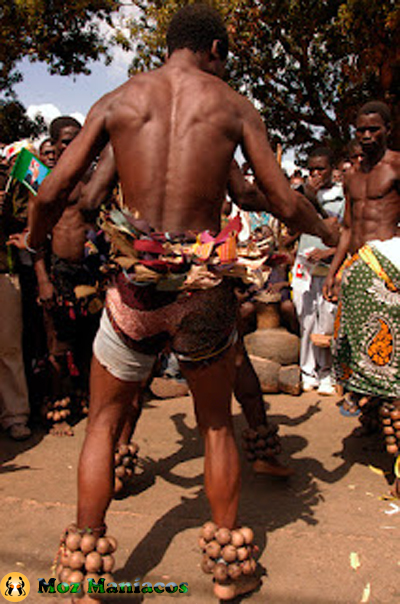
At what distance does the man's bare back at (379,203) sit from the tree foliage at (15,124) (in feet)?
39.5

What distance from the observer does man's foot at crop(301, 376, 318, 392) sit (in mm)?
5570

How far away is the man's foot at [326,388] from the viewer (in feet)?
17.8

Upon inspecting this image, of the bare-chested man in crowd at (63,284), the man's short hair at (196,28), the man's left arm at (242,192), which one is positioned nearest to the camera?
the man's short hair at (196,28)

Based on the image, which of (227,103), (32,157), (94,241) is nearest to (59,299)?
(94,241)

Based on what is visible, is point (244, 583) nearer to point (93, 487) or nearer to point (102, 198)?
point (93, 487)

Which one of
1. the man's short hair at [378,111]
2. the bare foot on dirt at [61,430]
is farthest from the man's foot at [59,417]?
the man's short hair at [378,111]

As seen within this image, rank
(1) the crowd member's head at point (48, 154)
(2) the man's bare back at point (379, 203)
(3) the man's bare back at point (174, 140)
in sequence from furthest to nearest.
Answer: (1) the crowd member's head at point (48, 154) → (2) the man's bare back at point (379, 203) → (3) the man's bare back at point (174, 140)

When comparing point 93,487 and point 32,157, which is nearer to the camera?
point 93,487

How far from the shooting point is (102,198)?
2951mm

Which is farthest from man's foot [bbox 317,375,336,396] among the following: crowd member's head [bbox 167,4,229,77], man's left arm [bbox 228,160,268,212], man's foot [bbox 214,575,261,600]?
crowd member's head [bbox 167,4,229,77]

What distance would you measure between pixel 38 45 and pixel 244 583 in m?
13.7

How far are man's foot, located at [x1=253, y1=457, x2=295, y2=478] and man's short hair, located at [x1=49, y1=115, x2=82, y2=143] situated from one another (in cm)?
273

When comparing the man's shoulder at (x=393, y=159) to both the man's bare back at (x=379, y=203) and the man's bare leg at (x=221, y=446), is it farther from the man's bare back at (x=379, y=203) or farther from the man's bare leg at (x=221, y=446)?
the man's bare leg at (x=221, y=446)

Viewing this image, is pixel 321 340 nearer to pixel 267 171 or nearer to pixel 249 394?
pixel 249 394
